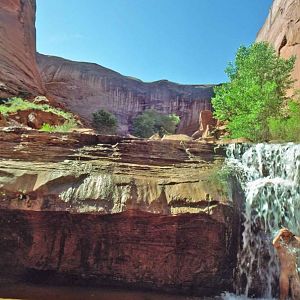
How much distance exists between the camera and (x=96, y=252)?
8.61 m

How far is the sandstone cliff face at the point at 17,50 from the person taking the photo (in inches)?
797

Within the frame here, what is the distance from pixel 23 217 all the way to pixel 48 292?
1860 millimetres

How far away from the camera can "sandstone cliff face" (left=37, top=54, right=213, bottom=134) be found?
118ft

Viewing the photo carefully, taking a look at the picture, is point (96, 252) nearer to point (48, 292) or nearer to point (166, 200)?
point (48, 292)

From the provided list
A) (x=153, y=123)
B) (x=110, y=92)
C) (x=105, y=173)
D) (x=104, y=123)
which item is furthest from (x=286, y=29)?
(x=110, y=92)

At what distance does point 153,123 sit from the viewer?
116ft

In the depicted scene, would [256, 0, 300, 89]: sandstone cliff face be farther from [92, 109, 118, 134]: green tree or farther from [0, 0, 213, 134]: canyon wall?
[92, 109, 118, 134]: green tree

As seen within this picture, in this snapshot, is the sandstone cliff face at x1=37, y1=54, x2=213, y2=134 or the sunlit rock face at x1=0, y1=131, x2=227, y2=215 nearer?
the sunlit rock face at x1=0, y1=131, x2=227, y2=215

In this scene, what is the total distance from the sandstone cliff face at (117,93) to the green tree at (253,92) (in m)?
19.0

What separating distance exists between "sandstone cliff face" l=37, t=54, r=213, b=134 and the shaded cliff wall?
1034 inches

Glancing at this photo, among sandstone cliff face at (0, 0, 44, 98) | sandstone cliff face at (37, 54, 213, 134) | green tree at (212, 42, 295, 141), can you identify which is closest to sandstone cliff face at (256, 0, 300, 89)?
green tree at (212, 42, 295, 141)

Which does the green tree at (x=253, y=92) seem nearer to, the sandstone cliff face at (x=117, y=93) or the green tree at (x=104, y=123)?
the green tree at (x=104, y=123)

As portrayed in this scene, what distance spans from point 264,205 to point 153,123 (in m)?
26.8

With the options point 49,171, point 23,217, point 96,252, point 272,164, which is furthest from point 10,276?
point 272,164
